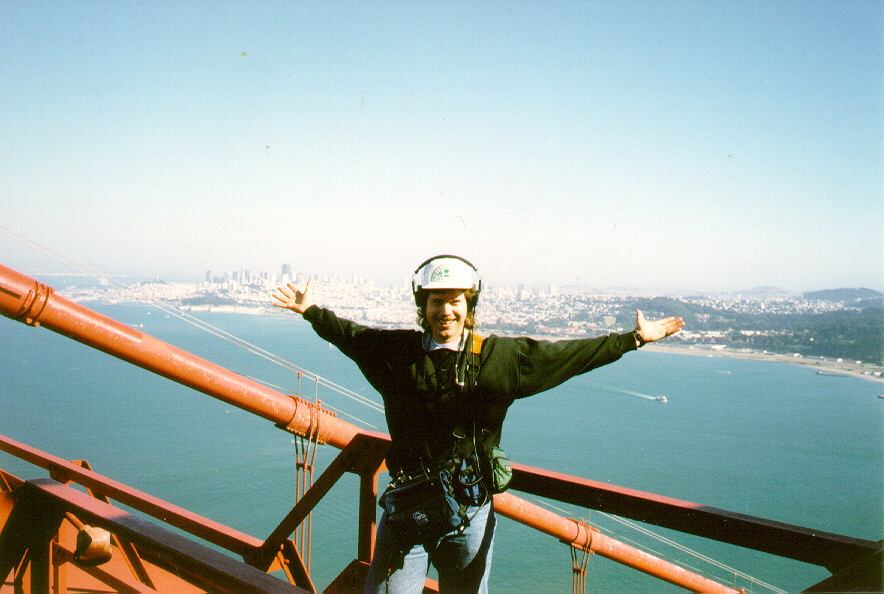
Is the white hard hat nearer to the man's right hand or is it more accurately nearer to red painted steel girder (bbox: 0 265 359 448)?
the man's right hand

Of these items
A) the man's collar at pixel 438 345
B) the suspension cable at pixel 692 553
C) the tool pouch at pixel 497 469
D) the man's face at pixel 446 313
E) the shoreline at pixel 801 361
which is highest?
the man's face at pixel 446 313

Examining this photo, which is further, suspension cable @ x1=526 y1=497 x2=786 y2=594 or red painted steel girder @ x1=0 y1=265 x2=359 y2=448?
suspension cable @ x1=526 y1=497 x2=786 y2=594

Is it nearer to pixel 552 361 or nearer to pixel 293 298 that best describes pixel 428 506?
pixel 552 361

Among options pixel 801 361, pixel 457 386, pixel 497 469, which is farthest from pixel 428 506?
pixel 801 361

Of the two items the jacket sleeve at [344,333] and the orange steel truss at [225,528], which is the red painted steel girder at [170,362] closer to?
the orange steel truss at [225,528]

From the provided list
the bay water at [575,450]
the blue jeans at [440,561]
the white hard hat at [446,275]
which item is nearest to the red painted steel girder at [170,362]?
the blue jeans at [440,561]

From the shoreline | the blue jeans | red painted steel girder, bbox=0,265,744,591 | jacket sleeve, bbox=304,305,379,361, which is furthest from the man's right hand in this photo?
the shoreline
